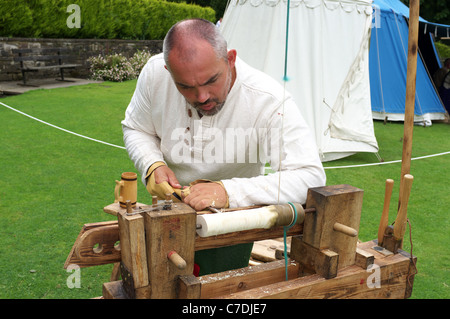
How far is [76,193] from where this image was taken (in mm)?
4324

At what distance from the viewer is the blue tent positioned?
27.5 ft

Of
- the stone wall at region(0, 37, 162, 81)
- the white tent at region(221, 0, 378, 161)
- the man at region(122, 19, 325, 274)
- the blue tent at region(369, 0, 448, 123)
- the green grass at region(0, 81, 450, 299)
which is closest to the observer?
the man at region(122, 19, 325, 274)

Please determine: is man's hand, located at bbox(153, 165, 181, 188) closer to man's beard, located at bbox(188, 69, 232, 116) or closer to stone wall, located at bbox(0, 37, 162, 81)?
man's beard, located at bbox(188, 69, 232, 116)

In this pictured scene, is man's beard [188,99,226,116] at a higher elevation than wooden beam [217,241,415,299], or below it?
higher

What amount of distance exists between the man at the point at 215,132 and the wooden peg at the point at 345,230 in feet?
0.60

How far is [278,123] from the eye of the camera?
72.4 inches

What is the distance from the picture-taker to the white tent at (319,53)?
5805 mm

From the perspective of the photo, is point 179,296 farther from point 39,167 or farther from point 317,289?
point 39,167

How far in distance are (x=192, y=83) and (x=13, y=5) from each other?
1049 centimetres

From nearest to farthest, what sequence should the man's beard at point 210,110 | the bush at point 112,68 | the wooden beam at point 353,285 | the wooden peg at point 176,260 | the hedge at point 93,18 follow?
1. the wooden peg at point 176,260
2. the wooden beam at point 353,285
3. the man's beard at point 210,110
4. the hedge at point 93,18
5. the bush at point 112,68

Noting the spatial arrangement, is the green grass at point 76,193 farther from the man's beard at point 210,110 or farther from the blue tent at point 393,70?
the man's beard at point 210,110

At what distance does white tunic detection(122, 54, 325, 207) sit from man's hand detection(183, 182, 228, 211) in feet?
0.86

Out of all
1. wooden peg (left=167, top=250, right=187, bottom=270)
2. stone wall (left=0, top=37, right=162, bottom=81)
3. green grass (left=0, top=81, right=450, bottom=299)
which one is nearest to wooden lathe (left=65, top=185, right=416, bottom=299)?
wooden peg (left=167, top=250, right=187, bottom=270)

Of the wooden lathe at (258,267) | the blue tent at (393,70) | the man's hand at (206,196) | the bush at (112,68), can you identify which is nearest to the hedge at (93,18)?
the bush at (112,68)
